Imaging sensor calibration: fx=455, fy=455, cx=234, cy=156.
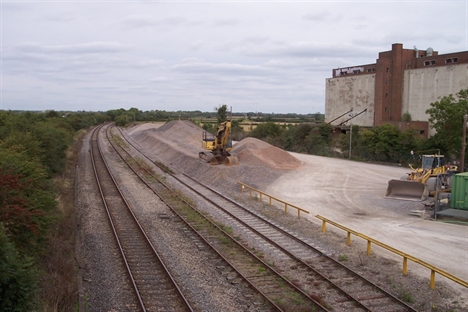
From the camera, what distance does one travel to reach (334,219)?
68.9 ft

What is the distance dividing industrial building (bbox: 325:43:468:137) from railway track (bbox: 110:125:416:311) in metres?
40.2

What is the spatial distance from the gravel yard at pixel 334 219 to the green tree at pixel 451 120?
4.24 meters

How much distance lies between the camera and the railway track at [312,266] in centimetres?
1116

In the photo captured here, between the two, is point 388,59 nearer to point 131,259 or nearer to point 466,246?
point 466,246

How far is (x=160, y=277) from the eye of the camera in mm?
12586

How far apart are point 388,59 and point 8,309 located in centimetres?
6546

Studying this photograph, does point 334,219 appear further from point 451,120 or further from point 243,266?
point 451,120

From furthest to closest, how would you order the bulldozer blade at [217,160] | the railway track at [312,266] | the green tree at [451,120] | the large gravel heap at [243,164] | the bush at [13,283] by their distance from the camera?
the bulldozer blade at [217,160]
the green tree at [451,120]
the large gravel heap at [243,164]
the railway track at [312,266]
the bush at [13,283]

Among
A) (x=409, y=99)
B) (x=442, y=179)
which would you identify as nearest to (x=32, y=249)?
(x=442, y=179)

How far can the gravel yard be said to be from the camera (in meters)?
12.3

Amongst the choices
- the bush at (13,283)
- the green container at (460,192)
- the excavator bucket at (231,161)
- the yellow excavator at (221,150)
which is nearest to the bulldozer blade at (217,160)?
the yellow excavator at (221,150)

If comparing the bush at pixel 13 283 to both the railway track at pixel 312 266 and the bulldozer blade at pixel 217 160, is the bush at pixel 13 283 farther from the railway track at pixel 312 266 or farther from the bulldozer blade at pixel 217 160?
the bulldozer blade at pixel 217 160

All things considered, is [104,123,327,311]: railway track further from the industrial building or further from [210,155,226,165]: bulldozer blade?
the industrial building

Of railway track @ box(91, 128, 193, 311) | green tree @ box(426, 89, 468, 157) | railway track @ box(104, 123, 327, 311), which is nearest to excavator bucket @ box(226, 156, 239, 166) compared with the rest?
railway track @ box(104, 123, 327, 311)
